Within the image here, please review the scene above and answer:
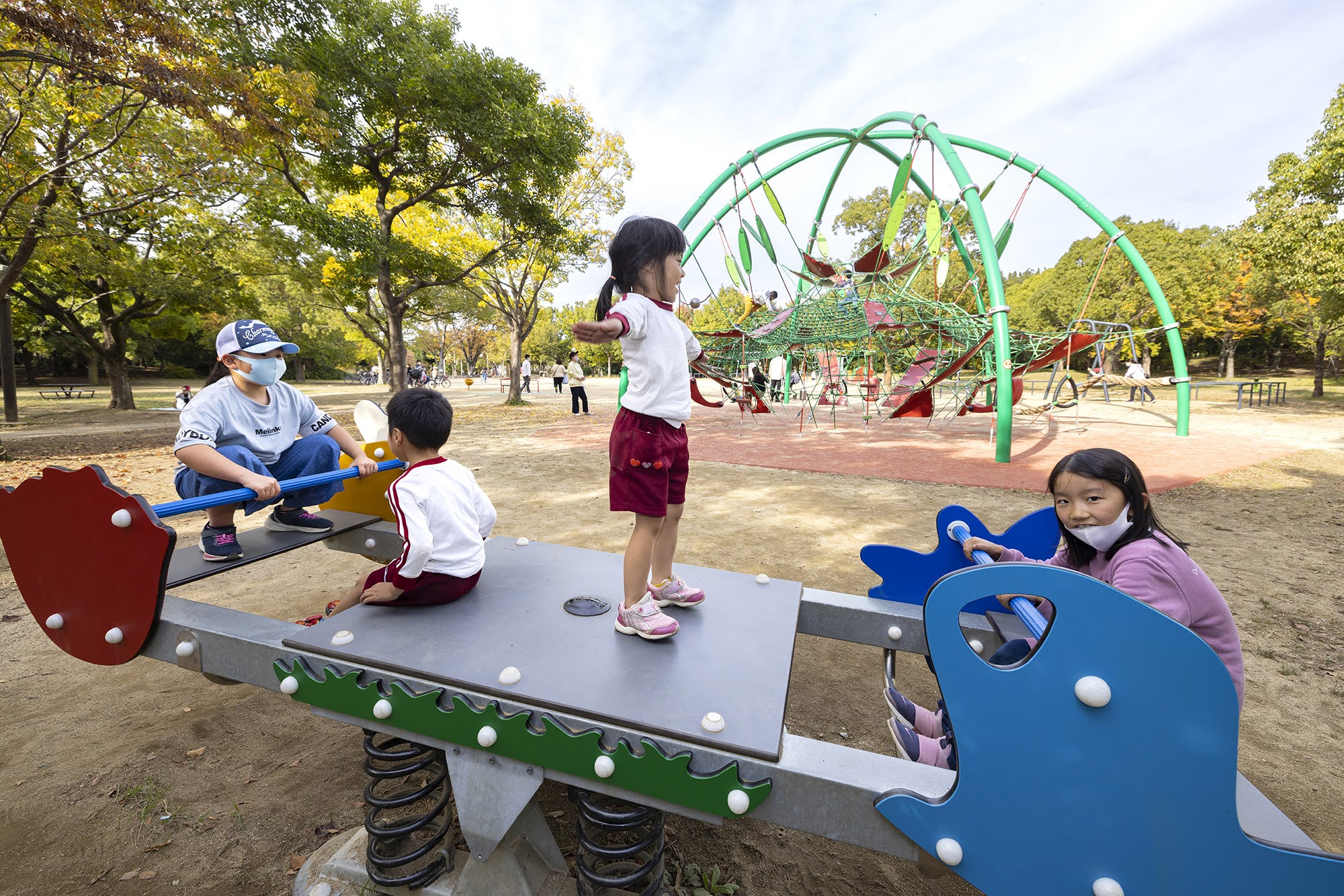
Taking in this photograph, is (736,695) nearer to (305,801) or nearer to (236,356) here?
(305,801)

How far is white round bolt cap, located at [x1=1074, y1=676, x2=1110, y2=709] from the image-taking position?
0.98 meters

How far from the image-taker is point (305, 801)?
1.78 metres

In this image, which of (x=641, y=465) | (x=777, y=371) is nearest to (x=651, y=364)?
(x=641, y=465)

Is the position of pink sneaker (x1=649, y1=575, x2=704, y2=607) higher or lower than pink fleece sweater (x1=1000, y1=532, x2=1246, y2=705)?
lower

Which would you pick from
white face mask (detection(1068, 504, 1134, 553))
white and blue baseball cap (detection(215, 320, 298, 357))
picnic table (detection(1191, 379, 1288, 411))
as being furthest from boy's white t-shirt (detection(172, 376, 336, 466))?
picnic table (detection(1191, 379, 1288, 411))

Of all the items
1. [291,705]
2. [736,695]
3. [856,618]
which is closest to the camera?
[736,695]

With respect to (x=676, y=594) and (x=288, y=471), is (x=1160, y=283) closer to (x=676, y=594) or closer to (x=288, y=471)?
(x=676, y=594)

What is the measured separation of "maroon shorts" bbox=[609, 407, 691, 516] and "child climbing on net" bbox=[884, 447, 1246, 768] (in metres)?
0.91

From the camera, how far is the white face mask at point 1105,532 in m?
1.44

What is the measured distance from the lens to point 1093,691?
0.99 meters

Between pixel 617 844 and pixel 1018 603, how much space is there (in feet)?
3.99

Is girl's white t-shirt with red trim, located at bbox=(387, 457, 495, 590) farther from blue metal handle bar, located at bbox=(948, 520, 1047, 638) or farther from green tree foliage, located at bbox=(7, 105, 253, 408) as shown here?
green tree foliage, located at bbox=(7, 105, 253, 408)

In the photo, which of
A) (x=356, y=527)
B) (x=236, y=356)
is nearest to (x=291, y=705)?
(x=356, y=527)

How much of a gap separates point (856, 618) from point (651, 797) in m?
0.95
